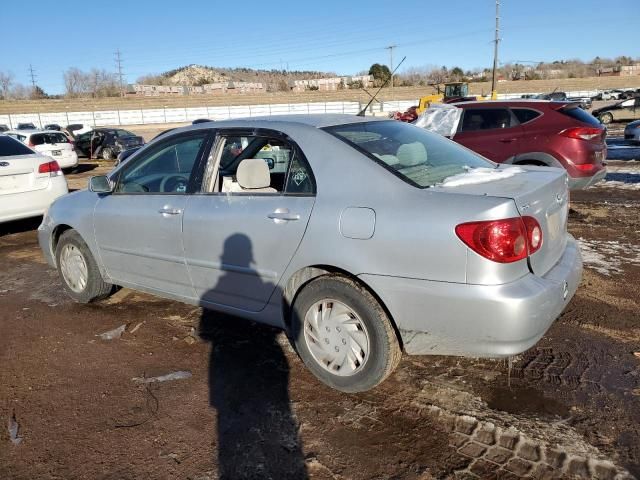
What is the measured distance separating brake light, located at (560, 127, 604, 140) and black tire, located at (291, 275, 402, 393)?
5624 mm

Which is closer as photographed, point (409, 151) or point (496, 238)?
point (496, 238)

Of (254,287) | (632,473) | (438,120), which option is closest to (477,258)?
(632,473)

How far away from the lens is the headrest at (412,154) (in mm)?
3234

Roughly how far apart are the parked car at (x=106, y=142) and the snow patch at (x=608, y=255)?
19182 mm

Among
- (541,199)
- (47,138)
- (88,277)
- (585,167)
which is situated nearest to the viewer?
(541,199)

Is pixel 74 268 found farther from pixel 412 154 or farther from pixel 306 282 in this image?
pixel 412 154

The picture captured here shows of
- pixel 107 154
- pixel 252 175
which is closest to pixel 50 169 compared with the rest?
pixel 252 175

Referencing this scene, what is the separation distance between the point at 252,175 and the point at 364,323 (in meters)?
1.27

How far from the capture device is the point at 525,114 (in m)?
7.79

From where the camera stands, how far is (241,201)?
3.47 metres

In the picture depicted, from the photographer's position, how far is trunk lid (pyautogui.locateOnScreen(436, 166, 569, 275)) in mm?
2754

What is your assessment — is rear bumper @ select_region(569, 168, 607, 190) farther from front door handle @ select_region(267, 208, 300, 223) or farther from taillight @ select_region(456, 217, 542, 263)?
front door handle @ select_region(267, 208, 300, 223)

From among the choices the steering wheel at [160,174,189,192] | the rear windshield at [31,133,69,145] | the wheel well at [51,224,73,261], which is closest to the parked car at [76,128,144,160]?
the rear windshield at [31,133,69,145]

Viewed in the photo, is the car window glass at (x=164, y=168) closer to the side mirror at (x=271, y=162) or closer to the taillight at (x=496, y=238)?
the side mirror at (x=271, y=162)
